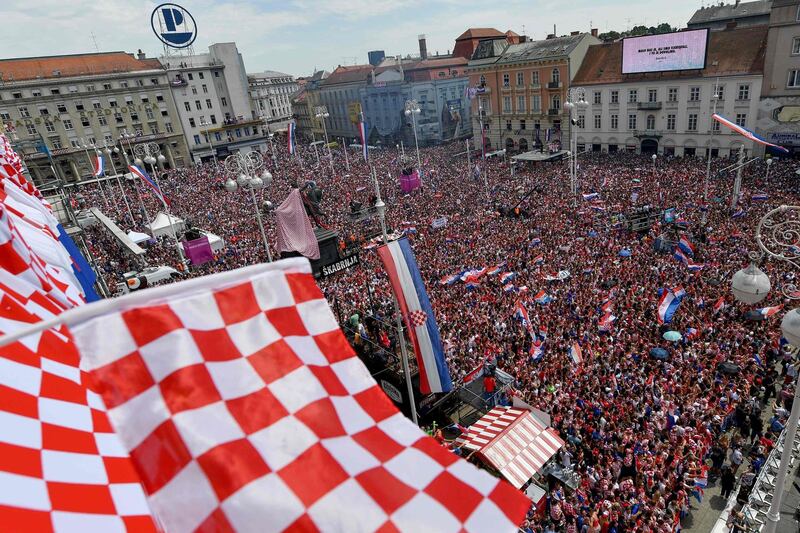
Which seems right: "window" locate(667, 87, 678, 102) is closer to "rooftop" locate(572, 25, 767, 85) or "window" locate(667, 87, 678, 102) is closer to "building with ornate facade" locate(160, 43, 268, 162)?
"rooftop" locate(572, 25, 767, 85)

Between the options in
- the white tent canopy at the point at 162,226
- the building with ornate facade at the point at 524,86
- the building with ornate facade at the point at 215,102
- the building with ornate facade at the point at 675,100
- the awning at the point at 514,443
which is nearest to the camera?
the awning at the point at 514,443

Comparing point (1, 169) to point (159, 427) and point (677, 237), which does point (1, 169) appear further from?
point (677, 237)

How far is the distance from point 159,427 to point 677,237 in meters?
27.4

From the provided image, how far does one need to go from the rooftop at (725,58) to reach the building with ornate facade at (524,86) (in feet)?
14.4

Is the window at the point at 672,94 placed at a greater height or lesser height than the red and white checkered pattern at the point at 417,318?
greater

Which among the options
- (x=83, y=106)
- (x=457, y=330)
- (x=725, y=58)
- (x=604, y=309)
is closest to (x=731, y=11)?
(x=725, y=58)

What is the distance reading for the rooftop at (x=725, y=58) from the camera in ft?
134

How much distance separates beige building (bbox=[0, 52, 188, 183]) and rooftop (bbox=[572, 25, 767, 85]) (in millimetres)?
60098

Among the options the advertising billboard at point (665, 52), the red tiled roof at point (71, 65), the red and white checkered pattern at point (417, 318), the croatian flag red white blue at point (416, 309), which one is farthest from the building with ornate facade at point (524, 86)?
the red tiled roof at point (71, 65)

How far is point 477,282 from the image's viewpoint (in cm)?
2319

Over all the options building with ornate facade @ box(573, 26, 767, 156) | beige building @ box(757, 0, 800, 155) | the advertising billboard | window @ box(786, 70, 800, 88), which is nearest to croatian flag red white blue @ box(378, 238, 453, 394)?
building with ornate facade @ box(573, 26, 767, 156)

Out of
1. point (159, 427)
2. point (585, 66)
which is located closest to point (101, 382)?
point (159, 427)

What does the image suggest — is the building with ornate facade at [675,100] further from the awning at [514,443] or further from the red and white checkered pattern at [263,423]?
the red and white checkered pattern at [263,423]

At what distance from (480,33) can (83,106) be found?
61.7 m
